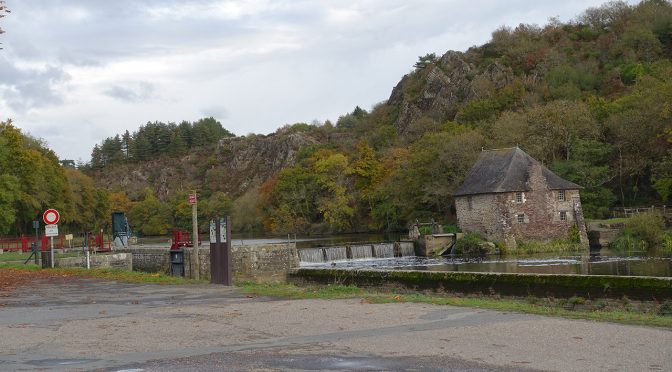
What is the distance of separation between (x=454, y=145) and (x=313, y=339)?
2100 inches

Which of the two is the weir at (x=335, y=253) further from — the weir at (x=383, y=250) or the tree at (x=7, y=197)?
the tree at (x=7, y=197)

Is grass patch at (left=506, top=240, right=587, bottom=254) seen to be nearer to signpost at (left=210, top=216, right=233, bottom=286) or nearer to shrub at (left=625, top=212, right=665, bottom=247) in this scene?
shrub at (left=625, top=212, right=665, bottom=247)

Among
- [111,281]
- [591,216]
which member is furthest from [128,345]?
[591,216]

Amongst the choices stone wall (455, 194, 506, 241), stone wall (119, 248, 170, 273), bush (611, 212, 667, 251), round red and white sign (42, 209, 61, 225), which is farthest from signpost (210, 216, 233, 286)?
bush (611, 212, 667, 251)

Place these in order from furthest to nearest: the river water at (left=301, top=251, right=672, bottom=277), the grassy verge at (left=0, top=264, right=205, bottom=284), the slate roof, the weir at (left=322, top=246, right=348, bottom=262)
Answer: the slate roof
the weir at (left=322, top=246, right=348, bottom=262)
the river water at (left=301, top=251, right=672, bottom=277)
the grassy verge at (left=0, top=264, right=205, bottom=284)

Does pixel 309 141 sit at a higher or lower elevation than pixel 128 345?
higher

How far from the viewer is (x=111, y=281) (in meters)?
23.5

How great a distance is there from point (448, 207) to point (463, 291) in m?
43.1

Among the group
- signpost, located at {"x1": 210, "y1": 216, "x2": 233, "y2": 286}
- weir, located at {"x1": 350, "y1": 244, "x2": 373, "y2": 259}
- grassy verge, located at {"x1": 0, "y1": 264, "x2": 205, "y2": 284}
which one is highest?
signpost, located at {"x1": 210, "y1": 216, "x2": 233, "y2": 286}

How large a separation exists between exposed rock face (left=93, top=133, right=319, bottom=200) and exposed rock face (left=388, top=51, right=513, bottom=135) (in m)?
34.6

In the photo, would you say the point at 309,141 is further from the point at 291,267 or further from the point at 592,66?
the point at 291,267

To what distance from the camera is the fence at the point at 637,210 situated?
5008cm

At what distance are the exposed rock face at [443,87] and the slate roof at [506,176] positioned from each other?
2114 inches

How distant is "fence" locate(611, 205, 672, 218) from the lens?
50.1 m
